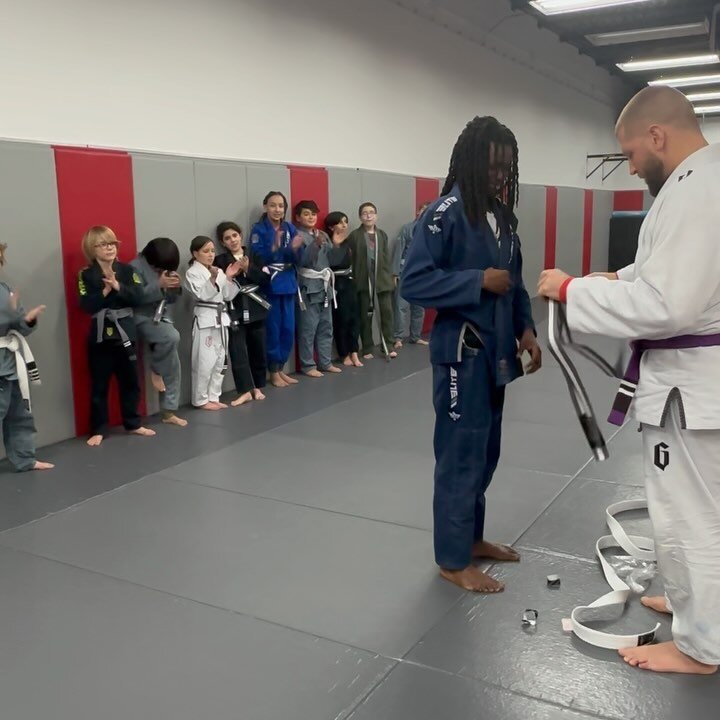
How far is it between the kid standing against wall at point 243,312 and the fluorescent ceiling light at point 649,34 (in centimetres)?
818

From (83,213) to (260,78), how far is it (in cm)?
259

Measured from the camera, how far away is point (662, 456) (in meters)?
2.35

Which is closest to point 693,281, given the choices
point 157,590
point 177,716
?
point 177,716

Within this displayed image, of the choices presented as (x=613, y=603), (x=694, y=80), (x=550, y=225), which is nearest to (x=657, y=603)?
(x=613, y=603)

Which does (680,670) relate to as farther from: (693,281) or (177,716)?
(177,716)

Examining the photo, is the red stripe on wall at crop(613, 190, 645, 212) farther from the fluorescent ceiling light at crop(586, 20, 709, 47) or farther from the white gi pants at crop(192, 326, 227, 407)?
the white gi pants at crop(192, 326, 227, 407)

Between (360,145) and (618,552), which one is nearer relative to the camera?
(618,552)

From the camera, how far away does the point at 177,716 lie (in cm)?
227

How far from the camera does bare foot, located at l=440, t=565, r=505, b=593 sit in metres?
Result: 3.00

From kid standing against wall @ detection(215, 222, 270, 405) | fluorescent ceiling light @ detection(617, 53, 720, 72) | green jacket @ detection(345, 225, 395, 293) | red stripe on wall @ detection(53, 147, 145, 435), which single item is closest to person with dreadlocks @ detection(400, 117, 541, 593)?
red stripe on wall @ detection(53, 147, 145, 435)

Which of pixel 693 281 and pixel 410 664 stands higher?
pixel 693 281

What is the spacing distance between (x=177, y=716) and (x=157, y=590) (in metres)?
0.85

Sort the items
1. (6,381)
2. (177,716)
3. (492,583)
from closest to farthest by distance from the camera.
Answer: (177,716) → (492,583) → (6,381)

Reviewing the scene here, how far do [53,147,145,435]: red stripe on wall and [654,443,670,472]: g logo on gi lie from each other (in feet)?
13.6
